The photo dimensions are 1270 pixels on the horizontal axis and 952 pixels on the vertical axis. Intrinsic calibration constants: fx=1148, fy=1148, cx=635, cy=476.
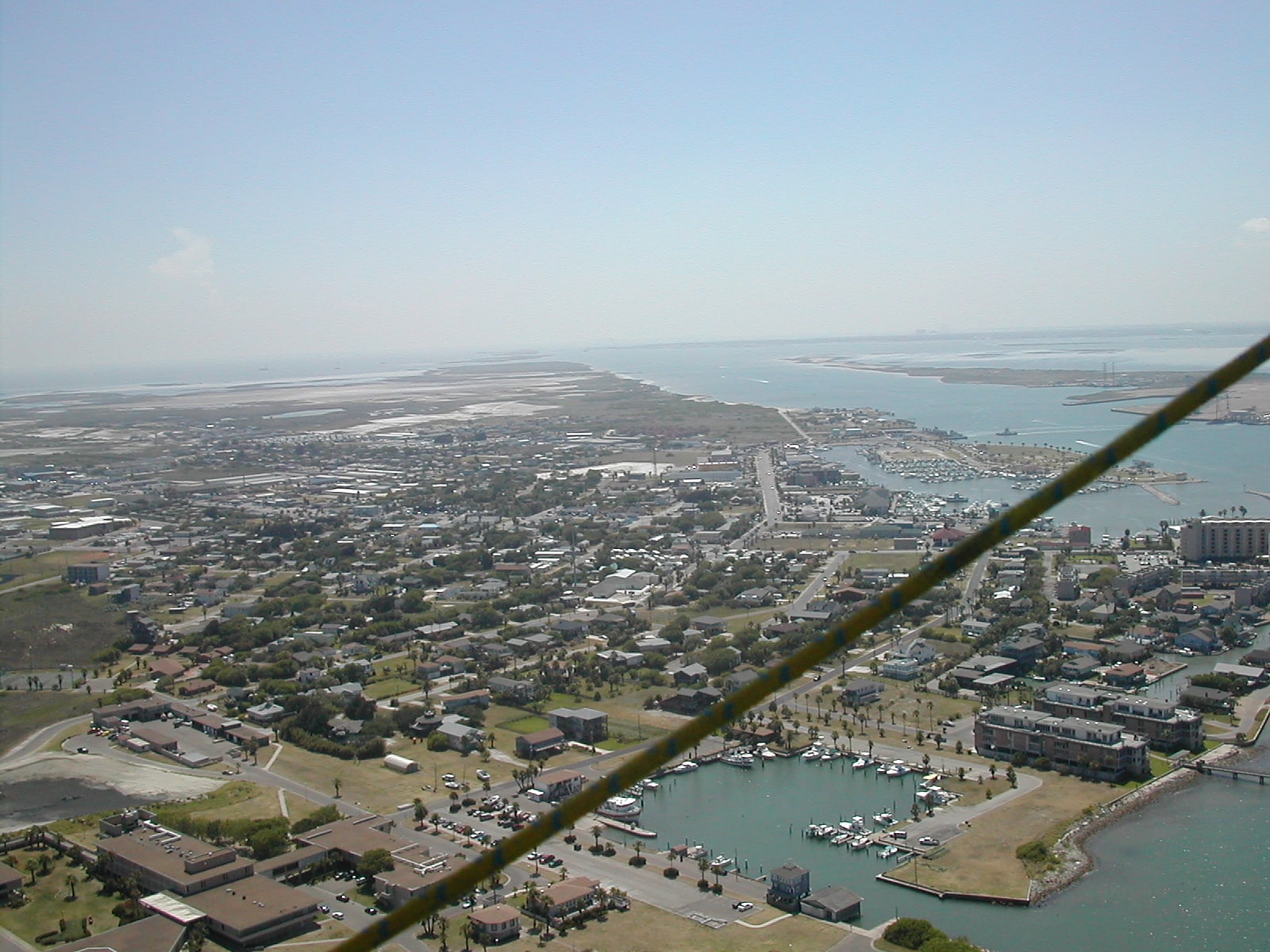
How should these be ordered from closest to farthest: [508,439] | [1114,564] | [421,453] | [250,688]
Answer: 1. [250,688]
2. [1114,564]
3. [421,453]
4. [508,439]

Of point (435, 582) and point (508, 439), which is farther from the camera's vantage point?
point (508, 439)

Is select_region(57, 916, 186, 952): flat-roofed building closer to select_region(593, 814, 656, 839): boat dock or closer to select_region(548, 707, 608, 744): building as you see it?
select_region(593, 814, 656, 839): boat dock

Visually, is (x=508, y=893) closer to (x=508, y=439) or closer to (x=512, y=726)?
(x=512, y=726)

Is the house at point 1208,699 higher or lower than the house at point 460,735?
higher

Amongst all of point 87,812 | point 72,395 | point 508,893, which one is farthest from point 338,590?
point 72,395

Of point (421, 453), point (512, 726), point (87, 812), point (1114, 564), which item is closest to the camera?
point (87, 812)

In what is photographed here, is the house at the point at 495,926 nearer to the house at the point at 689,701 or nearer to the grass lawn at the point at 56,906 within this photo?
the grass lawn at the point at 56,906

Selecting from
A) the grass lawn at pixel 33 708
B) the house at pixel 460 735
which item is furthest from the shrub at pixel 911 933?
the grass lawn at pixel 33 708
